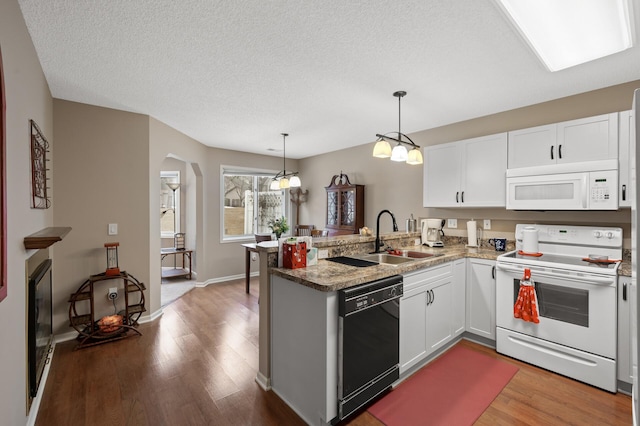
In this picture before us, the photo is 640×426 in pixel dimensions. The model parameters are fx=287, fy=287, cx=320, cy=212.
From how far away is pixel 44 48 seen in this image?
2.06 meters

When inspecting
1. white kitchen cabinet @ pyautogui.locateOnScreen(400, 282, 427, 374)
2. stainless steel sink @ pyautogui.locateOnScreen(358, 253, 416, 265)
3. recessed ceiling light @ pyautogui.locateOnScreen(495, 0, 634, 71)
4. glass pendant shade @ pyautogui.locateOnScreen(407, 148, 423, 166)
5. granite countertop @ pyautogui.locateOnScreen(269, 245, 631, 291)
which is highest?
recessed ceiling light @ pyautogui.locateOnScreen(495, 0, 634, 71)

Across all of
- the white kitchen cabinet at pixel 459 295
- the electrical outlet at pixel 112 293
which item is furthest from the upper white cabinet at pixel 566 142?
the electrical outlet at pixel 112 293

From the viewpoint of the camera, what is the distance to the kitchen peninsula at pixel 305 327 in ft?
5.69

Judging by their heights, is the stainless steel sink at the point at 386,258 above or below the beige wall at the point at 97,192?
below

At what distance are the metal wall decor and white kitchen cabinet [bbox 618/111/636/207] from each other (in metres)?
4.48

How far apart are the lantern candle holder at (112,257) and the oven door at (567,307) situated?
395 centimetres

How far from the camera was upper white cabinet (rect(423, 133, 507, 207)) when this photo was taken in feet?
10.3

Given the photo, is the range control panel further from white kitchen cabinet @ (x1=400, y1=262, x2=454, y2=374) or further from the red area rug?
the red area rug

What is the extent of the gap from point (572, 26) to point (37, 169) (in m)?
3.77

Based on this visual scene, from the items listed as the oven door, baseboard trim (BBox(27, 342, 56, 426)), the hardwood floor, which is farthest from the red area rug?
baseboard trim (BBox(27, 342, 56, 426))

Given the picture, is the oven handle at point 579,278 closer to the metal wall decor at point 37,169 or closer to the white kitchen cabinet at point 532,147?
the white kitchen cabinet at point 532,147

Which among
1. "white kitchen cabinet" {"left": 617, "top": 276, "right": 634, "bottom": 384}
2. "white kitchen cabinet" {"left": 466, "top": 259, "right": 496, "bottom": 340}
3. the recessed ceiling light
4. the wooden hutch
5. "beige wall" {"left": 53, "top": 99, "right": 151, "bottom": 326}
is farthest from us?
the wooden hutch

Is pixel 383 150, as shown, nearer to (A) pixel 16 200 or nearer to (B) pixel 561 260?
(B) pixel 561 260

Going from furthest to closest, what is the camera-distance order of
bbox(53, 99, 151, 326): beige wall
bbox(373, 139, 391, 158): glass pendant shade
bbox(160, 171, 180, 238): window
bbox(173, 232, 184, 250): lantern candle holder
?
bbox(160, 171, 180, 238): window
bbox(173, 232, 184, 250): lantern candle holder
bbox(53, 99, 151, 326): beige wall
bbox(373, 139, 391, 158): glass pendant shade
